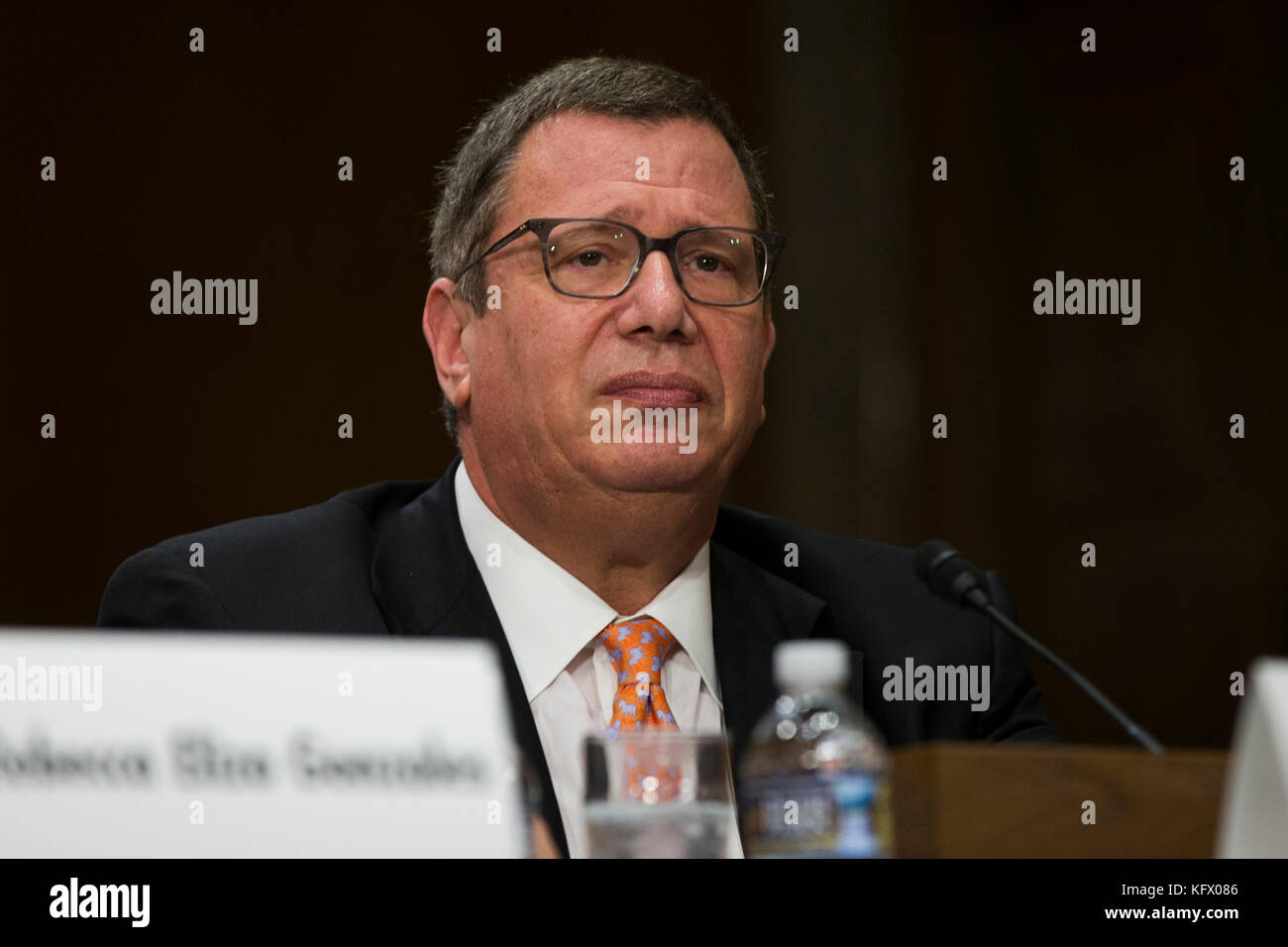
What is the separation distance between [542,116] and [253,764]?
4.12ft

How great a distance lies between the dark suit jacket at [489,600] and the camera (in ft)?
5.74

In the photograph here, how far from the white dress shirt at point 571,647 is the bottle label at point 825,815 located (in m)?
0.51

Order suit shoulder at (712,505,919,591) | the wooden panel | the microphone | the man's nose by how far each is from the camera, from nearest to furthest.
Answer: the wooden panel < the microphone < the man's nose < suit shoulder at (712,505,919,591)

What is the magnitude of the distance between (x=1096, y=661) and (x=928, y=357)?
0.77 metres

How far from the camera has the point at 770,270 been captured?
1969 mm

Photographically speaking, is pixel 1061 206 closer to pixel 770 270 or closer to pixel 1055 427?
pixel 1055 427

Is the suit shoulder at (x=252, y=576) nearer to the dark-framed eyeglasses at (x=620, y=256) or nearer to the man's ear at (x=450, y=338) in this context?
the man's ear at (x=450, y=338)

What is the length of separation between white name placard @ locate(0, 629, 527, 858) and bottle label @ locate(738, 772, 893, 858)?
229 millimetres

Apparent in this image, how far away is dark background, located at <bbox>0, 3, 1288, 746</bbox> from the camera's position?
2.79 m

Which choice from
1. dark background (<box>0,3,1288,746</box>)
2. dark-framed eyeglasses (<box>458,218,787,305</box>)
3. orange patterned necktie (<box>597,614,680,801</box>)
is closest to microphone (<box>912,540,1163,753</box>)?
orange patterned necktie (<box>597,614,680,801</box>)

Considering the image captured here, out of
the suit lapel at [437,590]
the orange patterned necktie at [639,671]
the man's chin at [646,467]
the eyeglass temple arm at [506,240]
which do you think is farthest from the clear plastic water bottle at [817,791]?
the eyeglass temple arm at [506,240]

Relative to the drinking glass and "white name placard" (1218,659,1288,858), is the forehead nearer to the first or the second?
the drinking glass
